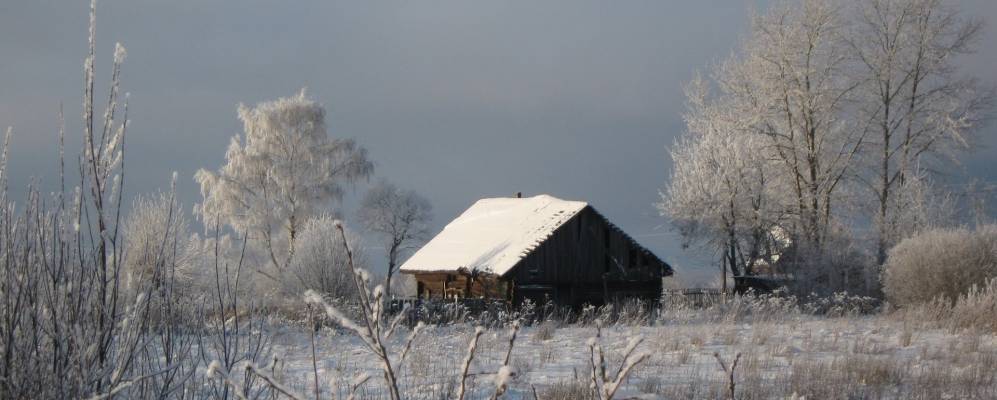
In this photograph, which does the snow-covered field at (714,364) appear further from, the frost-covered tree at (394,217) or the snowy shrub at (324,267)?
the frost-covered tree at (394,217)

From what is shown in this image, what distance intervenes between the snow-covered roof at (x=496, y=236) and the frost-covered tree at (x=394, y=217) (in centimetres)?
870

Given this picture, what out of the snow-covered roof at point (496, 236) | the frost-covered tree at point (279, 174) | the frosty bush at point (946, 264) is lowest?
the frosty bush at point (946, 264)

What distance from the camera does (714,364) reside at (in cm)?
934

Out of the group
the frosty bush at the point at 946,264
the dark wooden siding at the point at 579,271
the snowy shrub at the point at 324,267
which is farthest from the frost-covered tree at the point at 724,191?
the snowy shrub at the point at 324,267

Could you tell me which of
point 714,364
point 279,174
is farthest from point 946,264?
point 279,174

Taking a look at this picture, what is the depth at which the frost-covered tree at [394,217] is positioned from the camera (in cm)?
3825

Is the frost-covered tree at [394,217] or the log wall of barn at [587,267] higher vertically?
the frost-covered tree at [394,217]

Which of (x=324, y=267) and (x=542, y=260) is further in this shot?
(x=542, y=260)

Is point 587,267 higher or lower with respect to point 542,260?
lower

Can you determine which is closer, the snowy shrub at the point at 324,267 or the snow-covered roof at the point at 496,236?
the snowy shrub at the point at 324,267

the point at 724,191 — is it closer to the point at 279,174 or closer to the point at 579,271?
the point at 579,271

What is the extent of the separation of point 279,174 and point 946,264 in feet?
73.2

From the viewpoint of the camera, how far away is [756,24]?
Answer: 29.5 meters

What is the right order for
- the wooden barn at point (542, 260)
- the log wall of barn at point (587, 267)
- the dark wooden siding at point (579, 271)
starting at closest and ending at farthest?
1. the wooden barn at point (542, 260)
2. the dark wooden siding at point (579, 271)
3. the log wall of barn at point (587, 267)
